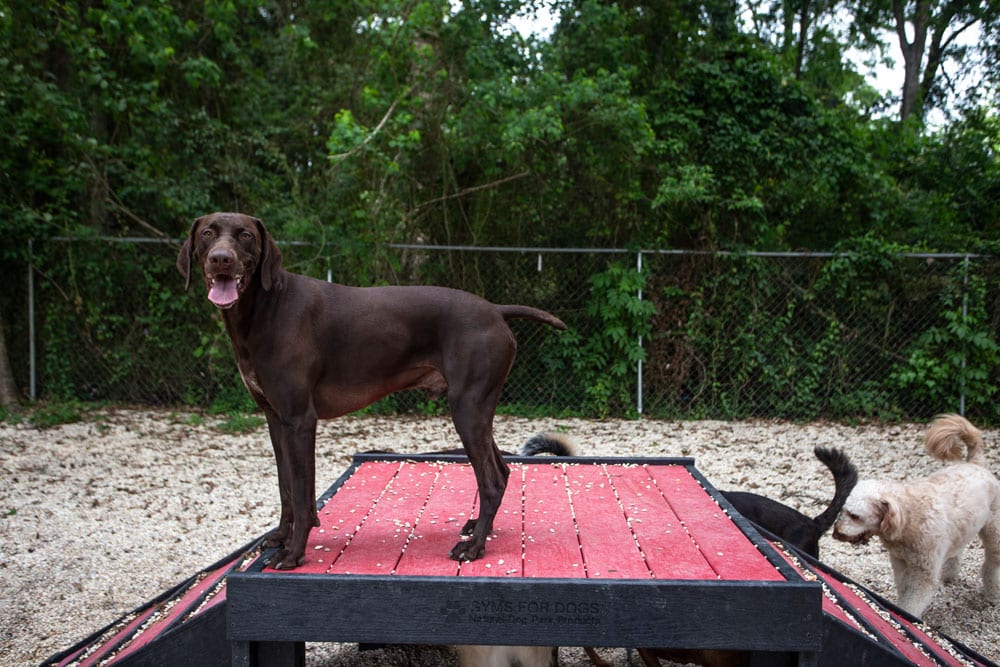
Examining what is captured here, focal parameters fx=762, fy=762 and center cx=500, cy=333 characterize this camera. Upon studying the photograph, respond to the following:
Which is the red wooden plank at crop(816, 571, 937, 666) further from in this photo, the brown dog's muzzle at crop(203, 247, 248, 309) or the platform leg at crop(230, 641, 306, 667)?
the brown dog's muzzle at crop(203, 247, 248, 309)

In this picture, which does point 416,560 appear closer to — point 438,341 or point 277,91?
point 438,341

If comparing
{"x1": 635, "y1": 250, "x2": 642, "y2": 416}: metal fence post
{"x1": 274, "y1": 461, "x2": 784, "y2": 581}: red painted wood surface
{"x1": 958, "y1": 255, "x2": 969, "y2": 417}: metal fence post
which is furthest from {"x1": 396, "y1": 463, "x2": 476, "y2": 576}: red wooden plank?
{"x1": 958, "y1": 255, "x2": 969, "y2": 417}: metal fence post

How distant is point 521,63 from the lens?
9.71 metres

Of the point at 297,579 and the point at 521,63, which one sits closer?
the point at 297,579

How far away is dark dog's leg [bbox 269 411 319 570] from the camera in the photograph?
9.57ft

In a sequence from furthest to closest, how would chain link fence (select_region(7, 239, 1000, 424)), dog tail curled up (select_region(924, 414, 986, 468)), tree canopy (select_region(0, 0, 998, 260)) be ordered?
chain link fence (select_region(7, 239, 1000, 424)) → tree canopy (select_region(0, 0, 998, 260)) → dog tail curled up (select_region(924, 414, 986, 468))

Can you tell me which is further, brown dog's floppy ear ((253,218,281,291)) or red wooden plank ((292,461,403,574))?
red wooden plank ((292,461,403,574))

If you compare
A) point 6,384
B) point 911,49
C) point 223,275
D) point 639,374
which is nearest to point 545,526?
point 223,275

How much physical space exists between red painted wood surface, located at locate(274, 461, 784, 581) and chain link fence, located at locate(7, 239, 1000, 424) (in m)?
4.97

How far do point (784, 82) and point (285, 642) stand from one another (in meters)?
10.5

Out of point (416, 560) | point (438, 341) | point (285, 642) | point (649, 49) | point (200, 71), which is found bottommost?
point (285, 642)

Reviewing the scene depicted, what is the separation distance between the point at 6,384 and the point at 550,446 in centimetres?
A: 738

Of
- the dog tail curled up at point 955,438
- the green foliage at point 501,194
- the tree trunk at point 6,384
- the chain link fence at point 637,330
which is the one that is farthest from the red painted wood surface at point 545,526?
the tree trunk at point 6,384

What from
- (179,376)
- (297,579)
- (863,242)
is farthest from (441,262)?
(297,579)
